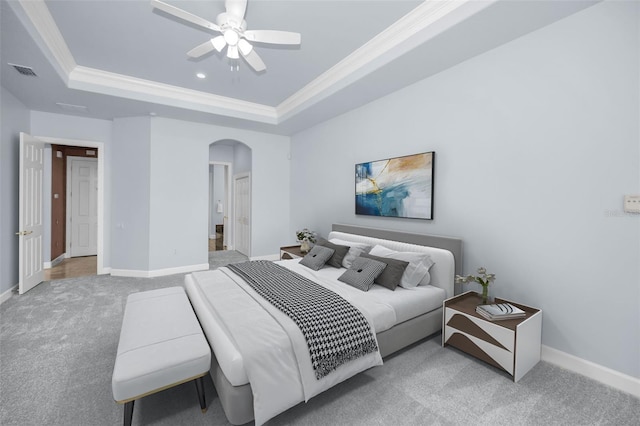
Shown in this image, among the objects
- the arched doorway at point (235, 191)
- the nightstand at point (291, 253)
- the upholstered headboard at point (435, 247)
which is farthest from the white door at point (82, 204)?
the upholstered headboard at point (435, 247)

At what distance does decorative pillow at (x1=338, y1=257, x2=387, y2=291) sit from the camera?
2.71 metres

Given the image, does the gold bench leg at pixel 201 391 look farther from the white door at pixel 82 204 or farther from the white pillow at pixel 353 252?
the white door at pixel 82 204

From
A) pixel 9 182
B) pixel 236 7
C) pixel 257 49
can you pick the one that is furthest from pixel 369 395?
pixel 9 182

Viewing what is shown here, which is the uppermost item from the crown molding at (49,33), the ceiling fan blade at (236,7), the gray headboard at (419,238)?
the crown molding at (49,33)

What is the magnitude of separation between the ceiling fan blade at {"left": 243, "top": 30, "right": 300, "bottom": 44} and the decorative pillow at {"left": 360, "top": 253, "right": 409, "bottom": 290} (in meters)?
2.20

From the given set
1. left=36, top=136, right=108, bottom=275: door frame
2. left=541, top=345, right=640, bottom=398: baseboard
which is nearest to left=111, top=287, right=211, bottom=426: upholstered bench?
left=541, top=345, right=640, bottom=398: baseboard

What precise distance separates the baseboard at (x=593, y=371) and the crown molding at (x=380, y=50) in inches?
111

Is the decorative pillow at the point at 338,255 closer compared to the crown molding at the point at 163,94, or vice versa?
the decorative pillow at the point at 338,255

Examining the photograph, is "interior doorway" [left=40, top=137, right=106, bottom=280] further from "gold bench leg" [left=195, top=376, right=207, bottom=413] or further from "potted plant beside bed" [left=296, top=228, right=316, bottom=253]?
"gold bench leg" [left=195, top=376, right=207, bottom=413]

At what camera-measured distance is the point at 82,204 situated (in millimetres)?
6340

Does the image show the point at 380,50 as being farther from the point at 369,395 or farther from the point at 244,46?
the point at 369,395

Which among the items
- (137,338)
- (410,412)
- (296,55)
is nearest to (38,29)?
(296,55)

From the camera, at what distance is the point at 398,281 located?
2736 mm

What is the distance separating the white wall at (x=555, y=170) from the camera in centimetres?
198
